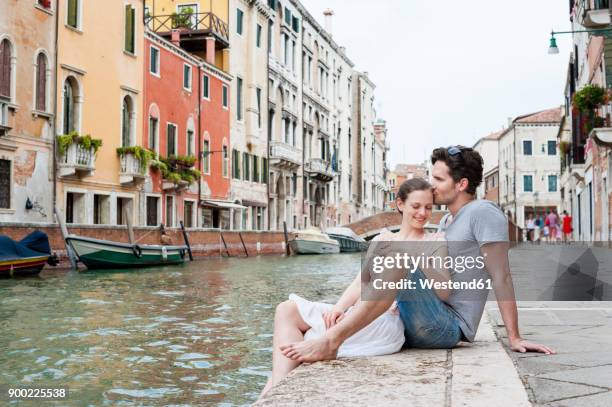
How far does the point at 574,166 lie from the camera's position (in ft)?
84.5

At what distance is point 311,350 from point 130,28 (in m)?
21.1

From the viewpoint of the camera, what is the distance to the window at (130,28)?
2258 centimetres

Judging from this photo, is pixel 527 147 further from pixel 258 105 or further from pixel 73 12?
pixel 73 12

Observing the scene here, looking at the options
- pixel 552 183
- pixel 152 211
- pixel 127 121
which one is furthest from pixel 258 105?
pixel 552 183

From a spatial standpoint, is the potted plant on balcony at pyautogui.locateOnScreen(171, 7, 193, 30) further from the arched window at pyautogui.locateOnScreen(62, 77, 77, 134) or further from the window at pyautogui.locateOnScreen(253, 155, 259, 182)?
the arched window at pyautogui.locateOnScreen(62, 77, 77, 134)

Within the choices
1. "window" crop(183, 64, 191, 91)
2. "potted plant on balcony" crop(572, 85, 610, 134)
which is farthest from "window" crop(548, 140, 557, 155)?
"potted plant on balcony" crop(572, 85, 610, 134)

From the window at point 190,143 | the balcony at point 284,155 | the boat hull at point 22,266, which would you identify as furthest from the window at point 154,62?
the balcony at point 284,155

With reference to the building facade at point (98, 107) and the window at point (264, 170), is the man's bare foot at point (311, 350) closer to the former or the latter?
the building facade at point (98, 107)

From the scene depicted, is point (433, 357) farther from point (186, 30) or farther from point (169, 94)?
point (186, 30)

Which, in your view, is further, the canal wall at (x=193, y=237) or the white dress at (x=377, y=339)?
the canal wall at (x=193, y=237)

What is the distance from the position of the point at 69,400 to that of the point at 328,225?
4170cm

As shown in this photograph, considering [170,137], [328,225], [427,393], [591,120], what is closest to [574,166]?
[591,120]

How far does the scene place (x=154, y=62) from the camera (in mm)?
24297

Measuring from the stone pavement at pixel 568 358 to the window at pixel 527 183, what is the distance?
168ft
